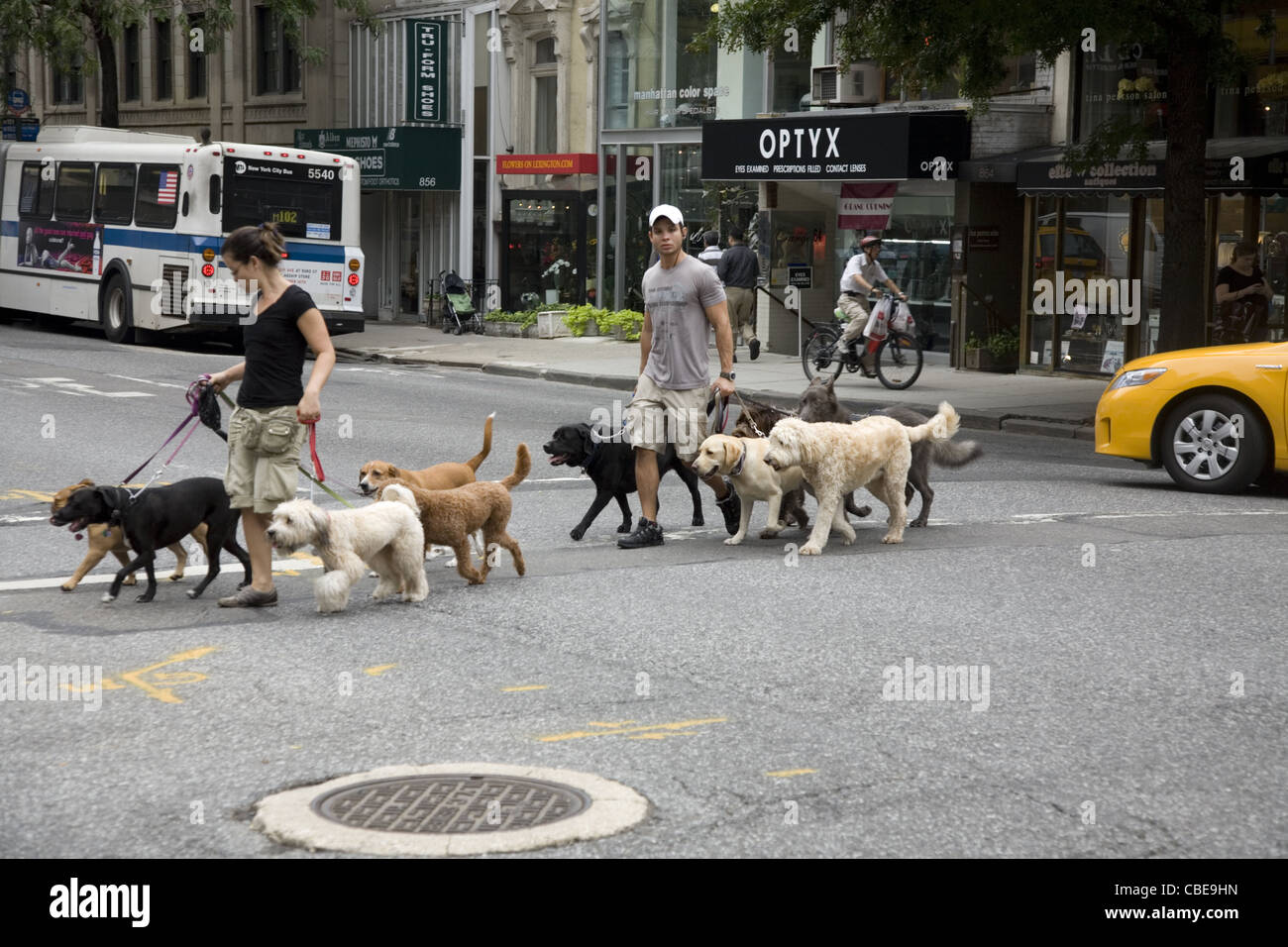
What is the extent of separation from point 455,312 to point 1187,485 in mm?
19780

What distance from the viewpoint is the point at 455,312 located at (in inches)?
1217

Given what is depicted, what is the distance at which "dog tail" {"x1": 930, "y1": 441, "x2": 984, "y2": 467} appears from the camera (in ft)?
35.9

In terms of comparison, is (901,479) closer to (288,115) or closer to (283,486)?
(283,486)

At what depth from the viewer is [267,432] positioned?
8.23 metres

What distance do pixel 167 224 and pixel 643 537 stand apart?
58.2 ft

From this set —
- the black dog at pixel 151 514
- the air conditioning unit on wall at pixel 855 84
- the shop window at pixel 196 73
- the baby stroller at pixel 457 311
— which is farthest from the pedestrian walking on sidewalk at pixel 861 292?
the shop window at pixel 196 73

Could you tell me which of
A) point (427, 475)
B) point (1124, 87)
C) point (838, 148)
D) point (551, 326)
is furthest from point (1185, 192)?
point (551, 326)

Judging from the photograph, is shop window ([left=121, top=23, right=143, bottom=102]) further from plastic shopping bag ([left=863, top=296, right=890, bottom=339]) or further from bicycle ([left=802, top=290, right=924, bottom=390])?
plastic shopping bag ([left=863, top=296, right=890, bottom=339])

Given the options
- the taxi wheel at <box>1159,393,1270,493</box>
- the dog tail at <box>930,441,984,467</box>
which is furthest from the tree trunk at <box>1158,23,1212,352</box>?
the dog tail at <box>930,441,984,467</box>

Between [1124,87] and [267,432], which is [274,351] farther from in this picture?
[1124,87]

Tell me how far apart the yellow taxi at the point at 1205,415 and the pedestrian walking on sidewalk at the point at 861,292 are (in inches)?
305

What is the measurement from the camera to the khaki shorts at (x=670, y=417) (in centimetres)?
1003

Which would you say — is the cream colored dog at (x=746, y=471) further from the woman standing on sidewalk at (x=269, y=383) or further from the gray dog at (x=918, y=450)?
the woman standing on sidewalk at (x=269, y=383)

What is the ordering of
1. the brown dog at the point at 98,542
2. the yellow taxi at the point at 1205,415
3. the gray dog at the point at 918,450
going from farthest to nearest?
the yellow taxi at the point at 1205,415 < the gray dog at the point at 918,450 < the brown dog at the point at 98,542
